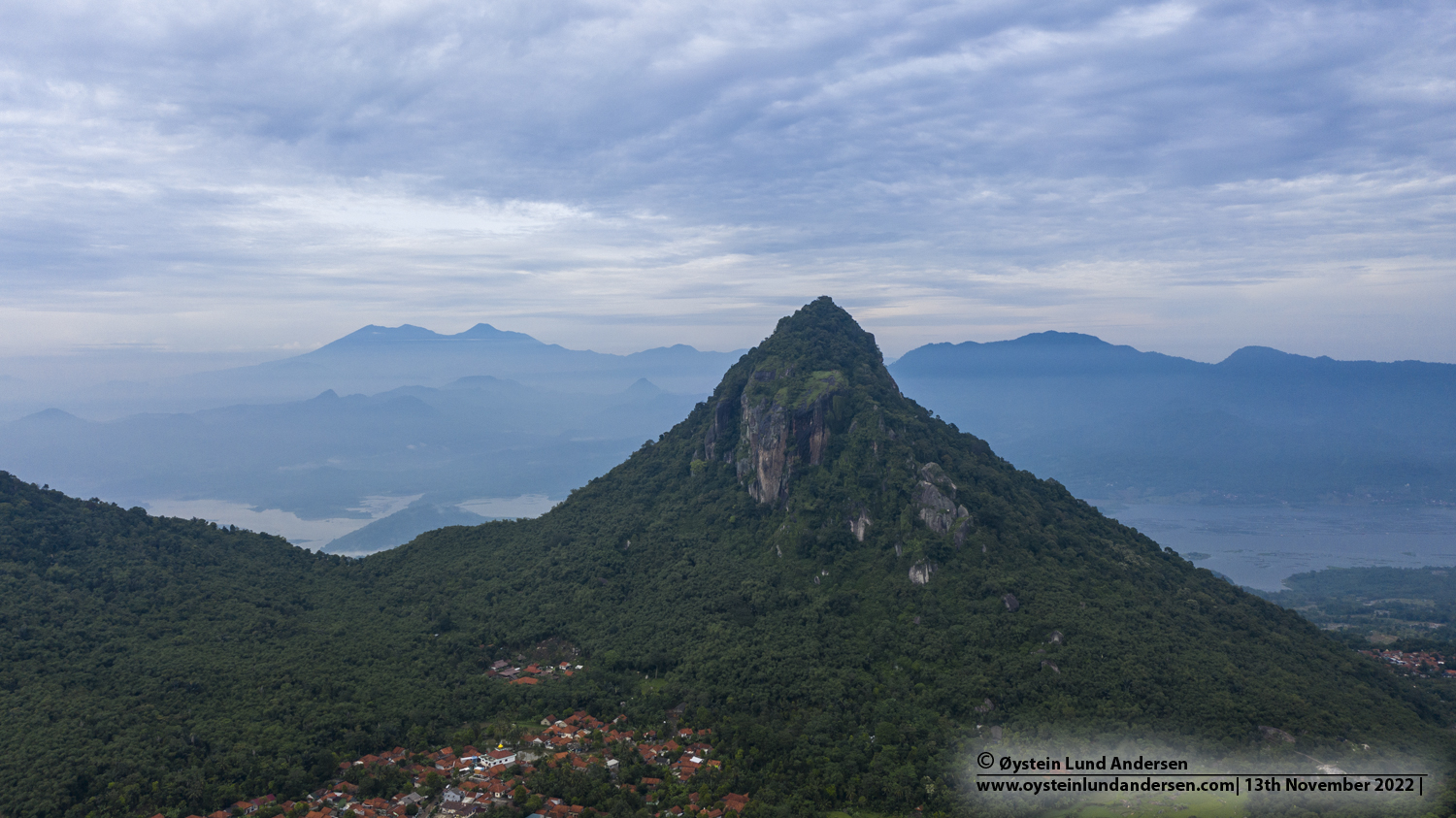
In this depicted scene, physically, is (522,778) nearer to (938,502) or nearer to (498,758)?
(498,758)

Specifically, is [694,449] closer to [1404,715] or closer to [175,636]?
[175,636]

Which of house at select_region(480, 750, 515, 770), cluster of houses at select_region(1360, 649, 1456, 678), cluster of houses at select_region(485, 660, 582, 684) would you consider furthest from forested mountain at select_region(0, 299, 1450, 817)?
cluster of houses at select_region(1360, 649, 1456, 678)

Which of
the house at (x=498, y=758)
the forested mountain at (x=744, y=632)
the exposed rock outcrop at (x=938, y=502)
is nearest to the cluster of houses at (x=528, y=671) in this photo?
the forested mountain at (x=744, y=632)

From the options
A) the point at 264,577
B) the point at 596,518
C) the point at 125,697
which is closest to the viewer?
the point at 125,697

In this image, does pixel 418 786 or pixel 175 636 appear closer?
pixel 418 786

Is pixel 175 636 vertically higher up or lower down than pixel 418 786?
higher up

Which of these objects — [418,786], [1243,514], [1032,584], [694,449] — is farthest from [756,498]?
[1243,514]

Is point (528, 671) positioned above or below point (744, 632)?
below

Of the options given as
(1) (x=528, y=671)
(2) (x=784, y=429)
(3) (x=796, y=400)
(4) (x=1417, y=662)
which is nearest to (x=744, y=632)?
(1) (x=528, y=671)
